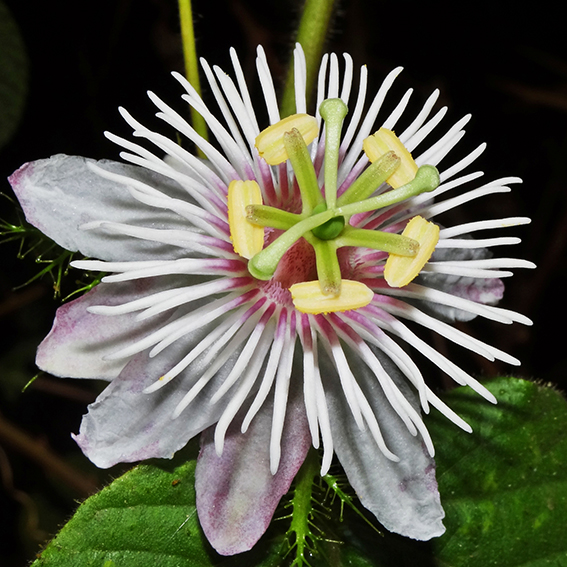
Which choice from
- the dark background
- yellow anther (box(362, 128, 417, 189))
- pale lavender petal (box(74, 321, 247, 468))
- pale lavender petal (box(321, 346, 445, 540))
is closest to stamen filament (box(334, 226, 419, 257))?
yellow anther (box(362, 128, 417, 189))

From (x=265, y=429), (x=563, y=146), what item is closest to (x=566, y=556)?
(x=265, y=429)

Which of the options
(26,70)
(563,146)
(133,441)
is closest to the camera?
(133,441)

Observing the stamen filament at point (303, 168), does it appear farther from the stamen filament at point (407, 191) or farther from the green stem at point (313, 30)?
the green stem at point (313, 30)

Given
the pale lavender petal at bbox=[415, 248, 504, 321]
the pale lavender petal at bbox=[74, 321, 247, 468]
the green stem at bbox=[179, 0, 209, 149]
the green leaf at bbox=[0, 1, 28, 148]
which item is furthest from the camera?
the green leaf at bbox=[0, 1, 28, 148]

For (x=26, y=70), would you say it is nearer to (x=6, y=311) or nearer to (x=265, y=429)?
(x=6, y=311)

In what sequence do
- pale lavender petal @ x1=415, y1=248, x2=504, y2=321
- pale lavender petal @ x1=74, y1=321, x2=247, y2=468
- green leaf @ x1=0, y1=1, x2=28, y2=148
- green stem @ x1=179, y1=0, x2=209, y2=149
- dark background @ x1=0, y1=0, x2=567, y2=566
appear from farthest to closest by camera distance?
dark background @ x1=0, y1=0, x2=567, y2=566 → green leaf @ x1=0, y1=1, x2=28, y2=148 → green stem @ x1=179, y1=0, x2=209, y2=149 → pale lavender petal @ x1=415, y1=248, x2=504, y2=321 → pale lavender petal @ x1=74, y1=321, x2=247, y2=468

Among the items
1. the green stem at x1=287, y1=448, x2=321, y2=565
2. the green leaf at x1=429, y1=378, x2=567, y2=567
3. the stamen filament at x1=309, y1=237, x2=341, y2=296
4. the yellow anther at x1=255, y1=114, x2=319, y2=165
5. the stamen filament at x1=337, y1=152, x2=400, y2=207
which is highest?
the yellow anther at x1=255, y1=114, x2=319, y2=165

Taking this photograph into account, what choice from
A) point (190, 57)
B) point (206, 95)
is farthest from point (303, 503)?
point (206, 95)

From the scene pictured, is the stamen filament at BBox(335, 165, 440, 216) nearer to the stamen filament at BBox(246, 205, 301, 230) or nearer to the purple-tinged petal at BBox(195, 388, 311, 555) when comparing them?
the stamen filament at BBox(246, 205, 301, 230)
